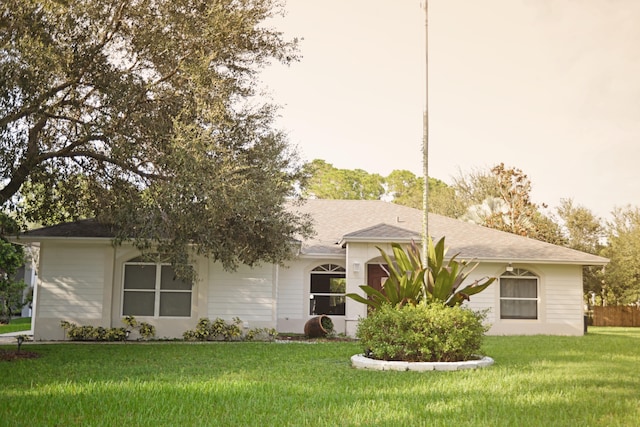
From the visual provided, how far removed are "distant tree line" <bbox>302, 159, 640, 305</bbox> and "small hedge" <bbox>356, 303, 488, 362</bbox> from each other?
23.1m

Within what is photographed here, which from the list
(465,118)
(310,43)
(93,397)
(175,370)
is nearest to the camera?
(93,397)

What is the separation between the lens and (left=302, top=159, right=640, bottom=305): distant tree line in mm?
36406

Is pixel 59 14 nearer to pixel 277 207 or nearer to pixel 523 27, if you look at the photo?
pixel 277 207

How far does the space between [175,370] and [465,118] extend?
2268cm

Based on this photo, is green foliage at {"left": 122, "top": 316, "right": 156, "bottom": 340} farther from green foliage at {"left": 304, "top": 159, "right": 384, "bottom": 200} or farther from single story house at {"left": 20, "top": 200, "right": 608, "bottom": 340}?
green foliage at {"left": 304, "top": 159, "right": 384, "bottom": 200}

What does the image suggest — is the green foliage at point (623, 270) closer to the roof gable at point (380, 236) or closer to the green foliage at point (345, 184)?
the roof gable at point (380, 236)

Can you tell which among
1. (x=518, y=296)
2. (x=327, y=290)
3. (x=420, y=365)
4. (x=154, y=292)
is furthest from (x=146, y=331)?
(x=518, y=296)

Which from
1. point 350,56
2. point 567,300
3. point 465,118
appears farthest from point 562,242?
point 350,56

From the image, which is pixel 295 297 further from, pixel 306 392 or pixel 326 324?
pixel 306 392

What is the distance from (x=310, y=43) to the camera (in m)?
16.2

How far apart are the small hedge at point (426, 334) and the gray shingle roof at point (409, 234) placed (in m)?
7.21

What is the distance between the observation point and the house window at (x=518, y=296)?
2208 cm

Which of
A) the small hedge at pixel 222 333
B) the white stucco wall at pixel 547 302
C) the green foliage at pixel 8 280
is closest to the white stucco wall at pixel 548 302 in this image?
the white stucco wall at pixel 547 302

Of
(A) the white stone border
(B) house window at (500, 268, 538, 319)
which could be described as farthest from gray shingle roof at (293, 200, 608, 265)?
(A) the white stone border
